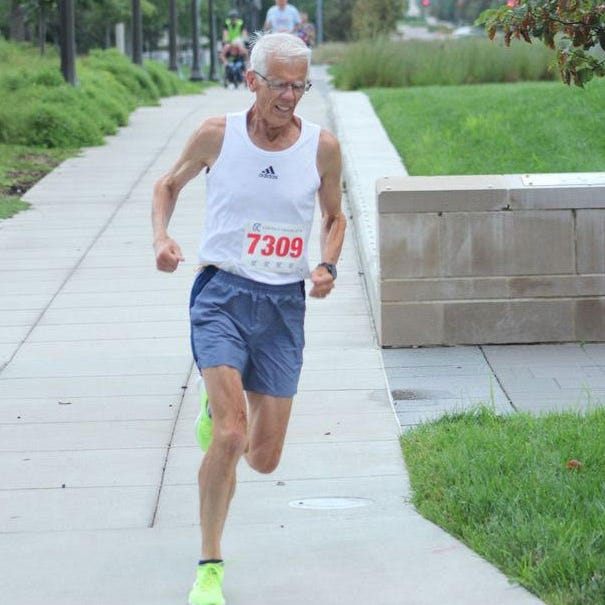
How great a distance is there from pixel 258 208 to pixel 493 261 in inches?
159

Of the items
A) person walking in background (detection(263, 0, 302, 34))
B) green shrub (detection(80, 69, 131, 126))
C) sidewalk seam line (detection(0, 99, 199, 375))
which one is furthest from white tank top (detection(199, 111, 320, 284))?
person walking in background (detection(263, 0, 302, 34))

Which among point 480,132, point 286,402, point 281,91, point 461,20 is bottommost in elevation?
point 461,20

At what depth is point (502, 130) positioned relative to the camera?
16797mm

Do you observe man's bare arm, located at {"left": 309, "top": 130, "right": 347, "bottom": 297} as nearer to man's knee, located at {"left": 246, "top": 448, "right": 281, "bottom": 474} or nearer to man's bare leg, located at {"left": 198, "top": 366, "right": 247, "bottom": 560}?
man's bare leg, located at {"left": 198, "top": 366, "right": 247, "bottom": 560}

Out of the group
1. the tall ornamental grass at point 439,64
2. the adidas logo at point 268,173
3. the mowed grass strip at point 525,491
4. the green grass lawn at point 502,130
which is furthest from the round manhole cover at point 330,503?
the tall ornamental grass at point 439,64

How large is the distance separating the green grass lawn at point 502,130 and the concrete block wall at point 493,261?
15.9 ft

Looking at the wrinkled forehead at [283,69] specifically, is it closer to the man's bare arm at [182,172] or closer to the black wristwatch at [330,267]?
the man's bare arm at [182,172]

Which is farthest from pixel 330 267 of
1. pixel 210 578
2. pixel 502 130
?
pixel 502 130

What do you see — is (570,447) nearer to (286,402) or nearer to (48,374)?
(286,402)

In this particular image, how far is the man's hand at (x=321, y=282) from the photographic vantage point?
17.0 feet

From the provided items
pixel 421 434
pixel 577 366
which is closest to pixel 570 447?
Result: pixel 421 434

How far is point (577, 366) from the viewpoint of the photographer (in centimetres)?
847

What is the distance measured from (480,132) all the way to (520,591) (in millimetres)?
12252

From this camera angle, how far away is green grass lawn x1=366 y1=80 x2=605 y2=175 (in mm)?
14493
